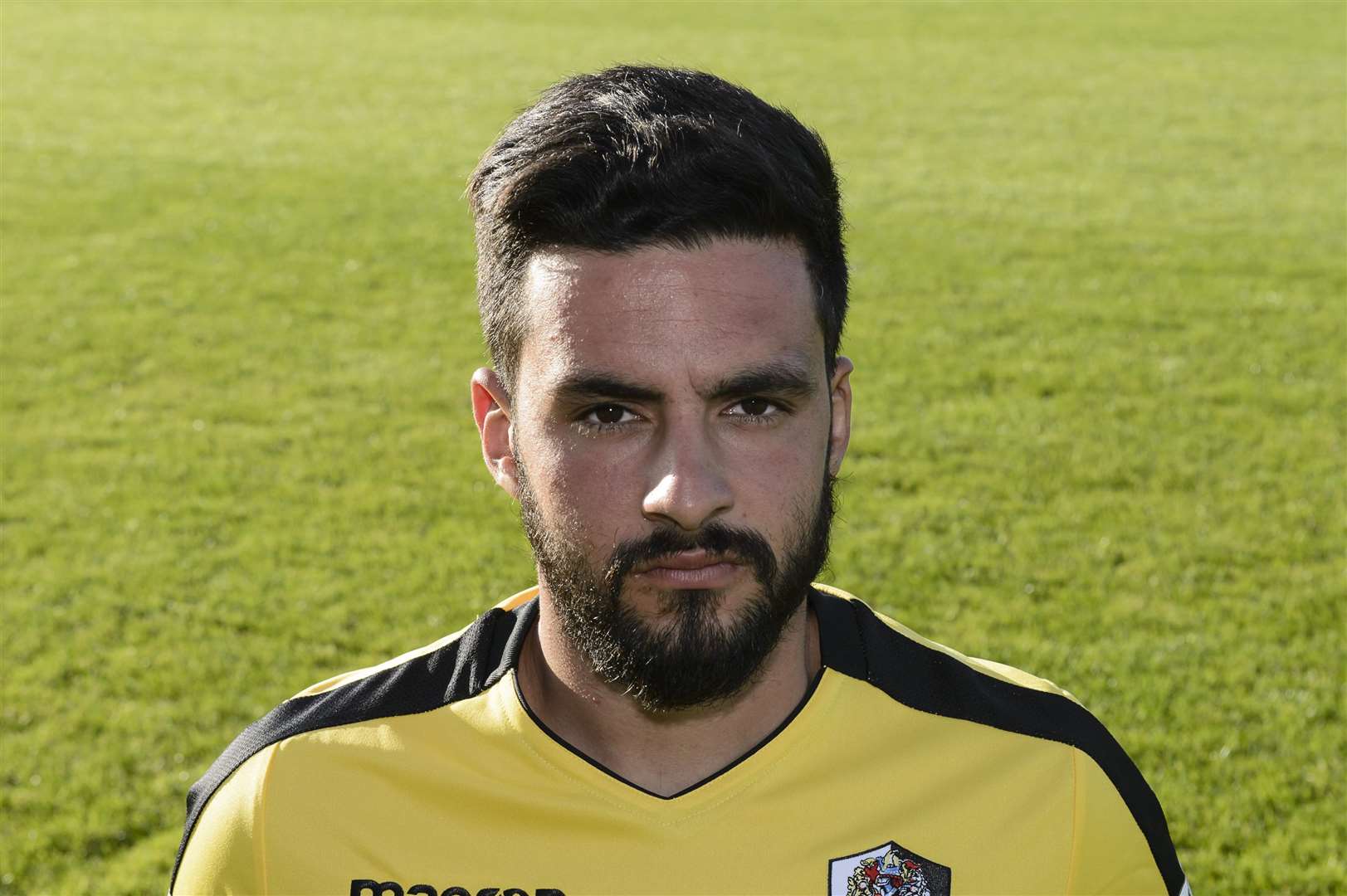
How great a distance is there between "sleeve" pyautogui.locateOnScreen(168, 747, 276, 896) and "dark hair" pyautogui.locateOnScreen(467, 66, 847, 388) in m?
0.91

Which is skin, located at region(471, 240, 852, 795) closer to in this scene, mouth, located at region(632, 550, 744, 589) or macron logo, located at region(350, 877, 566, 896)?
mouth, located at region(632, 550, 744, 589)

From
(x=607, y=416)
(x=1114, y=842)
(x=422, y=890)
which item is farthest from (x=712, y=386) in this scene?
(x=1114, y=842)

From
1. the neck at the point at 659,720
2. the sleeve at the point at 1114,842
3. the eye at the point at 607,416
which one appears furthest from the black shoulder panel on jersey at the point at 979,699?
the eye at the point at 607,416

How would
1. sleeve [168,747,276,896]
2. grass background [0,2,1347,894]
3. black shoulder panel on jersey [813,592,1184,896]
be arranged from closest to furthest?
sleeve [168,747,276,896], black shoulder panel on jersey [813,592,1184,896], grass background [0,2,1347,894]

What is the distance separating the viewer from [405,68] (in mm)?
25953

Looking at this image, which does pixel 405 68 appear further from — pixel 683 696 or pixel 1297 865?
pixel 683 696

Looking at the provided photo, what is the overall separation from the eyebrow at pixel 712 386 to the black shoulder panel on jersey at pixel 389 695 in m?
0.65

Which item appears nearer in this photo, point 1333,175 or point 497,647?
point 497,647

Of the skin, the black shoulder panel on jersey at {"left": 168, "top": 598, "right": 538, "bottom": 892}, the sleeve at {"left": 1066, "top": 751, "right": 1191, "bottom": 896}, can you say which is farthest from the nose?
the sleeve at {"left": 1066, "top": 751, "right": 1191, "bottom": 896}

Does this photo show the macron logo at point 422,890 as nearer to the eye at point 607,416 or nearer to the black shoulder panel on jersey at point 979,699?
the black shoulder panel on jersey at point 979,699

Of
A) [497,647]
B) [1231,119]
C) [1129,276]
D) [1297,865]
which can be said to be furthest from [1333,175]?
[497,647]

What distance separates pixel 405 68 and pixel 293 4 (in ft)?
31.7

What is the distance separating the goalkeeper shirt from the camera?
8.74 ft

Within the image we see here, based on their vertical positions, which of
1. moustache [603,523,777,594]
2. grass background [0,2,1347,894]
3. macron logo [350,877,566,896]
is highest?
moustache [603,523,777,594]
